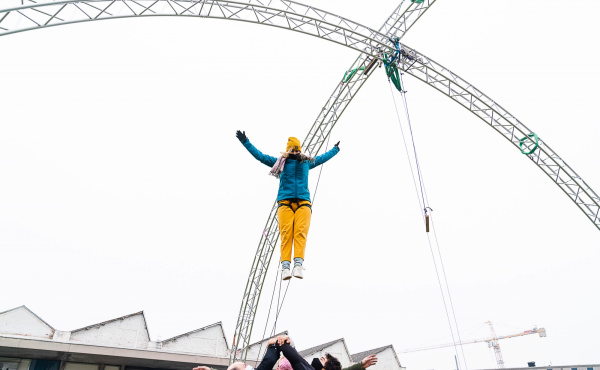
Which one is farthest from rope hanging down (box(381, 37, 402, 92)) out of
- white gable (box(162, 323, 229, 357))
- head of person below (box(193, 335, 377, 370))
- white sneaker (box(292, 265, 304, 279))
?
white gable (box(162, 323, 229, 357))

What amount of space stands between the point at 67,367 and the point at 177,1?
11.0 m

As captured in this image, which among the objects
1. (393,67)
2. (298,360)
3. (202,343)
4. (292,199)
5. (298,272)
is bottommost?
(298,360)

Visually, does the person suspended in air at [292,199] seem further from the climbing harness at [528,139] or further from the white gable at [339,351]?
the white gable at [339,351]

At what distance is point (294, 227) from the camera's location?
4449mm

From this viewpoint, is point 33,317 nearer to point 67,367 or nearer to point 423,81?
point 67,367

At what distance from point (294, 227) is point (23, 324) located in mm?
11121

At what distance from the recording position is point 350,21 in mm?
8156

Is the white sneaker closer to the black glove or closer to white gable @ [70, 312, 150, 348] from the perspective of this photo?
the black glove

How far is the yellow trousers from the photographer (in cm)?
436

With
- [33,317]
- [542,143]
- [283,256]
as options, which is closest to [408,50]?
[542,143]

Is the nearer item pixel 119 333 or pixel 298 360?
pixel 298 360

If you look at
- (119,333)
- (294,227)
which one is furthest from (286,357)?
(119,333)

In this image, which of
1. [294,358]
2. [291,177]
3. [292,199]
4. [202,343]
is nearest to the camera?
[294,358]

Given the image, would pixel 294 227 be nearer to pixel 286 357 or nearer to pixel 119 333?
pixel 286 357
